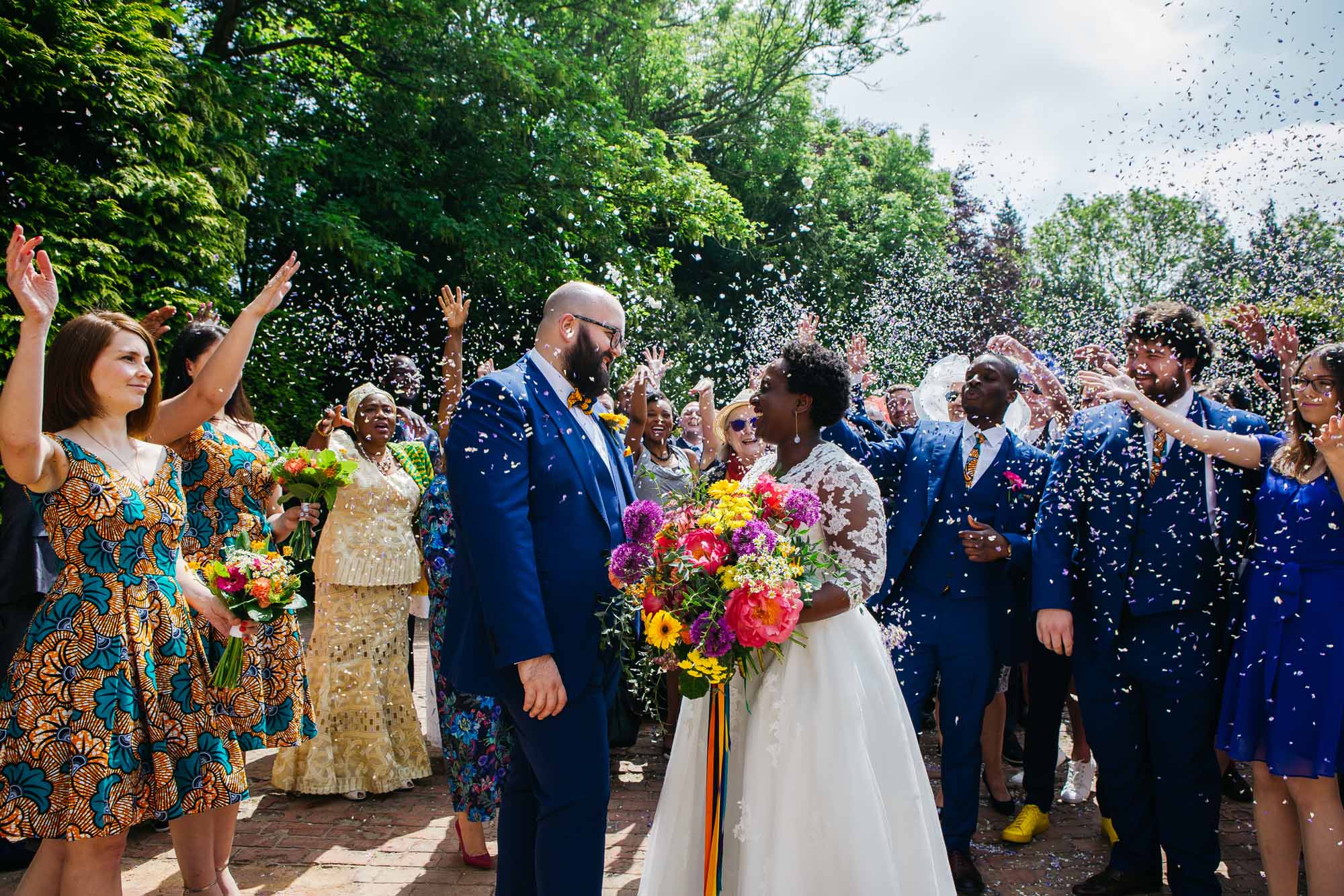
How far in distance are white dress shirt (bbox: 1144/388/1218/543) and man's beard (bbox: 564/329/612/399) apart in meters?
2.49

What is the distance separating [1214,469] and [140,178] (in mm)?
9615

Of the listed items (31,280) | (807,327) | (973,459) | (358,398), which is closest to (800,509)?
(807,327)

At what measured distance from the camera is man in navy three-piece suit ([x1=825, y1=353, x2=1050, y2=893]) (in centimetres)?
438

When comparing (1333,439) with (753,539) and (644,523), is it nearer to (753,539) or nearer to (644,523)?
(753,539)

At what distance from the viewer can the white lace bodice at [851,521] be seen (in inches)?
131

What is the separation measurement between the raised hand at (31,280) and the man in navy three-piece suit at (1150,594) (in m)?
4.05

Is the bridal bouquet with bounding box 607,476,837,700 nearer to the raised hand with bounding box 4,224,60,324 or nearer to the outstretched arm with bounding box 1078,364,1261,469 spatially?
the outstretched arm with bounding box 1078,364,1261,469

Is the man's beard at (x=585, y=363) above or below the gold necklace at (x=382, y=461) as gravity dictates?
above

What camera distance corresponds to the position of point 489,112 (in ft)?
47.0

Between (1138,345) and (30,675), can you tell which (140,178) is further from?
→ (1138,345)

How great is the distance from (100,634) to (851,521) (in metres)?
2.62

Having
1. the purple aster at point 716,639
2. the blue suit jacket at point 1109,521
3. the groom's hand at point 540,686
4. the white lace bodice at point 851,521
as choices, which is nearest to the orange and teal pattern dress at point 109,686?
the groom's hand at point 540,686

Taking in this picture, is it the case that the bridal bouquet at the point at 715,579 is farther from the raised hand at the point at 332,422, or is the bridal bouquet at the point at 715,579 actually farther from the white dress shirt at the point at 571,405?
the raised hand at the point at 332,422

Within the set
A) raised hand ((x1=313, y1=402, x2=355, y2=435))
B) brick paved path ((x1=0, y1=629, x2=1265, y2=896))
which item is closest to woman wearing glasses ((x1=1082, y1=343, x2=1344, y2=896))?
brick paved path ((x1=0, y1=629, x2=1265, y2=896))
